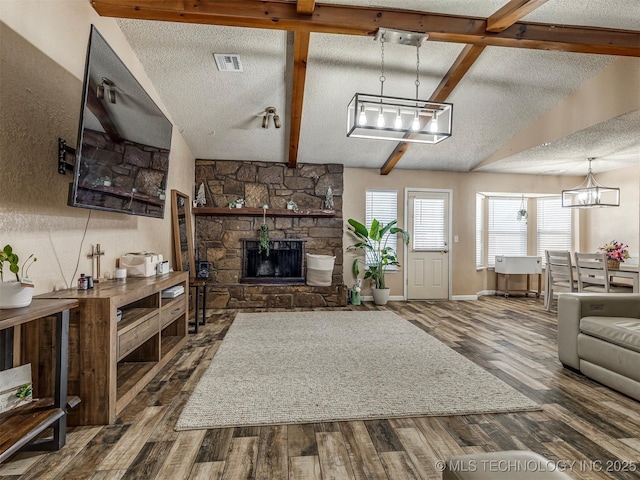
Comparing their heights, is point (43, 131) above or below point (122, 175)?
above

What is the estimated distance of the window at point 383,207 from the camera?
6281mm

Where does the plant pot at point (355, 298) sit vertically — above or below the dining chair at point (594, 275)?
below

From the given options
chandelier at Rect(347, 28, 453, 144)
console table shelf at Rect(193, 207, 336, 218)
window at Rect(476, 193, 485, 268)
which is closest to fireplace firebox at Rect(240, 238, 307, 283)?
console table shelf at Rect(193, 207, 336, 218)

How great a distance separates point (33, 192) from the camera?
77.3 inches

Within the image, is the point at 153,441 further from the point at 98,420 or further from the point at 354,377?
the point at 354,377

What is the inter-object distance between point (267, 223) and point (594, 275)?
477 cm

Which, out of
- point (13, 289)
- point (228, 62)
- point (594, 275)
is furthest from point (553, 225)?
point (13, 289)

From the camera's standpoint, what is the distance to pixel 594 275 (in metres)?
4.66

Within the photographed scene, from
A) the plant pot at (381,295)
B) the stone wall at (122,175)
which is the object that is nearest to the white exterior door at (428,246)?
the plant pot at (381,295)

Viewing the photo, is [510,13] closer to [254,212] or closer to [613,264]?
[613,264]

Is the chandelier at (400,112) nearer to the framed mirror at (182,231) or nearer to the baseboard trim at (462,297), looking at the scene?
the framed mirror at (182,231)

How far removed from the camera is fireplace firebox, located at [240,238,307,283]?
5844mm

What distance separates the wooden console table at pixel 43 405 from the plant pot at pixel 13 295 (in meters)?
0.03

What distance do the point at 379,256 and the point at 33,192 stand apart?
5012mm
